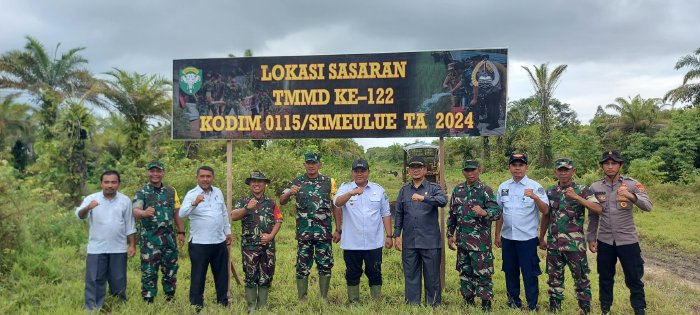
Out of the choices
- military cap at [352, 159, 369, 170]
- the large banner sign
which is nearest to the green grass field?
military cap at [352, 159, 369, 170]

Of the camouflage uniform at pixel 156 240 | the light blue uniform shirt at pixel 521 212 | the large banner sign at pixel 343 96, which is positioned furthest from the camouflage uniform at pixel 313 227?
the light blue uniform shirt at pixel 521 212

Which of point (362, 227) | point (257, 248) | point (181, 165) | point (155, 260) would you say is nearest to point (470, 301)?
point (362, 227)

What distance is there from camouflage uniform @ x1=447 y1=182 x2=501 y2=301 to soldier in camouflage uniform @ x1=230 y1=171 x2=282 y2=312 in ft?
6.33

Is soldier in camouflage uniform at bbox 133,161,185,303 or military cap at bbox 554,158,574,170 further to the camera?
soldier in camouflage uniform at bbox 133,161,185,303

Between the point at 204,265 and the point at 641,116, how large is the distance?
26412 mm

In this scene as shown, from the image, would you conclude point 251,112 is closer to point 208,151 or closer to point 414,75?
point 414,75

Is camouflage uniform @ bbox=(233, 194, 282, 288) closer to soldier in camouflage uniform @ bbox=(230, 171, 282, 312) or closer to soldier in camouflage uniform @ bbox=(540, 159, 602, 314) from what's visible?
soldier in camouflage uniform @ bbox=(230, 171, 282, 312)

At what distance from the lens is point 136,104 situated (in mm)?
17359

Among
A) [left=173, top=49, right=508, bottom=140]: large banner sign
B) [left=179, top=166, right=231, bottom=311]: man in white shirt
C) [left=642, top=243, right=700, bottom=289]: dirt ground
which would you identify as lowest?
[left=642, top=243, right=700, bottom=289]: dirt ground

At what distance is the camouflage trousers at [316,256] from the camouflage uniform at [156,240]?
1.33 m

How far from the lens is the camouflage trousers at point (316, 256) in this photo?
5.00 metres

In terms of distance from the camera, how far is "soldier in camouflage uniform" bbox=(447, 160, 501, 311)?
474 cm

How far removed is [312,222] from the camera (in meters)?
4.99

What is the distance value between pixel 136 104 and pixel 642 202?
16.9 m
